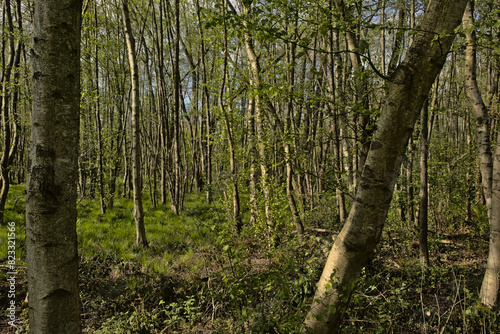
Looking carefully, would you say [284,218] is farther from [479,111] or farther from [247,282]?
[479,111]

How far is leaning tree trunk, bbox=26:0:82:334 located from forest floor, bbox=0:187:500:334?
1.50 meters

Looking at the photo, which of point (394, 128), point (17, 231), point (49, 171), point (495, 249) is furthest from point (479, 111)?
point (17, 231)

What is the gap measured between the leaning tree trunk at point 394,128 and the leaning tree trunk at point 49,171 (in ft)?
5.30

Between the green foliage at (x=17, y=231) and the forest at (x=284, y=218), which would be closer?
the forest at (x=284, y=218)

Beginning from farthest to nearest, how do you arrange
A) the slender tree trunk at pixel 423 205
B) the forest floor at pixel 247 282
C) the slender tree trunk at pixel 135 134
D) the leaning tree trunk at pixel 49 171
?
the slender tree trunk at pixel 135 134, the slender tree trunk at pixel 423 205, the forest floor at pixel 247 282, the leaning tree trunk at pixel 49 171

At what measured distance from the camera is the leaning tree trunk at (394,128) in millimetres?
1731

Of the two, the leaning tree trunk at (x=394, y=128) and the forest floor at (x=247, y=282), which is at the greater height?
the leaning tree trunk at (x=394, y=128)

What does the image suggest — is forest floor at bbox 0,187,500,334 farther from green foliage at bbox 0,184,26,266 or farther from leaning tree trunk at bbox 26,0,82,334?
leaning tree trunk at bbox 26,0,82,334

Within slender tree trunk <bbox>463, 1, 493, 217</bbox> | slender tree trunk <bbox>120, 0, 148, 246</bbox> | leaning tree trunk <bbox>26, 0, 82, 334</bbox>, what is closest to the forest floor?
slender tree trunk <bbox>120, 0, 148, 246</bbox>

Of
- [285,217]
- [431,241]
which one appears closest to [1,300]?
[285,217]

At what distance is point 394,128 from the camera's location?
176cm

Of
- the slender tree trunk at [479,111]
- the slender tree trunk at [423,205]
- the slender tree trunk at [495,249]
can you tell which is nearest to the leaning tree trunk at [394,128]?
the slender tree trunk at [495,249]

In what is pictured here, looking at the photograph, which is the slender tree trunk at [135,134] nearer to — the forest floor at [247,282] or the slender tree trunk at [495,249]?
the forest floor at [247,282]

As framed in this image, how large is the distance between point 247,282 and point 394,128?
297 centimetres
